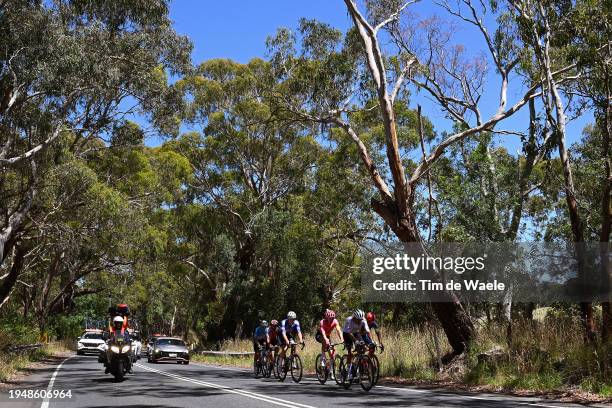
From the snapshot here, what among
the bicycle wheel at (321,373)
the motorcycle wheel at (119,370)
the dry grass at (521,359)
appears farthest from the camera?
the bicycle wheel at (321,373)

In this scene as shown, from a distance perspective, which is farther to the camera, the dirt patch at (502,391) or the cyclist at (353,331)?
the cyclist at (353,331)

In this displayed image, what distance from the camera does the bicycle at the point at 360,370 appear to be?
44.3 ft

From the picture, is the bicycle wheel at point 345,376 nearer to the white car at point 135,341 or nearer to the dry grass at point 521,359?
the dry grass at point 521,359

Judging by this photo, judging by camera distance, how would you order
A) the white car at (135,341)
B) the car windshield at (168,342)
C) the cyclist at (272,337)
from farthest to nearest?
the car windshield at (168,342) → the cyclist at (272,337) → the white car at (135,341)

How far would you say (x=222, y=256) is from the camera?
1533 inches

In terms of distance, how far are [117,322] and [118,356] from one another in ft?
3.48

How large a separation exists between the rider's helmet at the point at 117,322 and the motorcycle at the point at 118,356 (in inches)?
8.1

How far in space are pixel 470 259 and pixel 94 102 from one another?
15476 millimetres

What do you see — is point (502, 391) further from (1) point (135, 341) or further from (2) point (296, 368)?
(1) point (135, 341)

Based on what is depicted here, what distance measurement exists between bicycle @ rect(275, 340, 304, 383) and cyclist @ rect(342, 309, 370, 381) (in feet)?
9.72

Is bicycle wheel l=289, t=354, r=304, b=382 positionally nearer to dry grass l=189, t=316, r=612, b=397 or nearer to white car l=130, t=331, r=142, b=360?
dry grass l=189, t=316, r=612, b=397

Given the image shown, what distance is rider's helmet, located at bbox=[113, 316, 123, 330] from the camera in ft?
48.7

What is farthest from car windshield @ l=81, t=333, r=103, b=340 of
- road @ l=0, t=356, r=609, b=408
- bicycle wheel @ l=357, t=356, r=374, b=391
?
bicycle wheel @ l=357, t=356, r=374, b=391

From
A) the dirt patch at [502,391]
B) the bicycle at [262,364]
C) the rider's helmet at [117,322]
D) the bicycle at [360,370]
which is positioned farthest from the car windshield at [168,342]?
the bicycle at [360,370]
